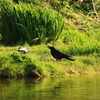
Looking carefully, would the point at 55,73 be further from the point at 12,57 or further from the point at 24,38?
the point at 24,38

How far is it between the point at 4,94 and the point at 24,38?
1041cm

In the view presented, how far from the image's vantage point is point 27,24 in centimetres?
1944

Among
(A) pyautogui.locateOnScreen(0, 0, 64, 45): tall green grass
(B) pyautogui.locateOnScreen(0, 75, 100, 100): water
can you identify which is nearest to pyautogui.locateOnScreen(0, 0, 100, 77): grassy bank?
(A) pyautogui.locateOnScreen(0, 0, 64, 45): tall green grass

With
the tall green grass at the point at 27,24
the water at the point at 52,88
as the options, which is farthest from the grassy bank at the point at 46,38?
the water at the point at 52,88

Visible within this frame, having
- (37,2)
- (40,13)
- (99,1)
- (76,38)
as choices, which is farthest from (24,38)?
(99,1)

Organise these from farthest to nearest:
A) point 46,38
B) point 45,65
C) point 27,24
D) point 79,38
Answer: point 79,38
point 46,38
point 27,24
point 45,65

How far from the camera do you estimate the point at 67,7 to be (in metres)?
25.8

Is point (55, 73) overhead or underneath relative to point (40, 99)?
underneath

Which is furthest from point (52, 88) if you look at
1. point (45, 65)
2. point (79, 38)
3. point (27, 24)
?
point (79, 38)

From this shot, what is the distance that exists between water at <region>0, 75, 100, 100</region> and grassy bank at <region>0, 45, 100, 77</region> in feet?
1.65

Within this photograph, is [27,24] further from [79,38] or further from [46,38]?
[79,38]

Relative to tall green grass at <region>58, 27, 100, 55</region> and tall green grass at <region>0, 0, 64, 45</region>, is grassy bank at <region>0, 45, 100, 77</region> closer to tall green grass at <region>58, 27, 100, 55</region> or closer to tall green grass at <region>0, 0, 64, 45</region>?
tall green grass at <region>58, 27, 100, 55</region>

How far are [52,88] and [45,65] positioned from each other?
2.97 metres

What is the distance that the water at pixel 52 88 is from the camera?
913 cm
